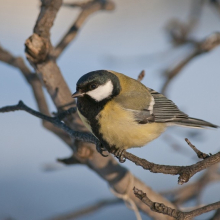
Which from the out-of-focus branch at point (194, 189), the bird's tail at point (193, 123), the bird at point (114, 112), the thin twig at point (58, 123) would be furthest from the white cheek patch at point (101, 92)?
the out-of-focus branch at point (194, 189)

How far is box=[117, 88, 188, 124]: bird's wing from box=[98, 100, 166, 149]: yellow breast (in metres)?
0.02

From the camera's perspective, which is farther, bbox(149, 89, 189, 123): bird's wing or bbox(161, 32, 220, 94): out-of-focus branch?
bbox(161, 32, 220, 94): out-of-focus branch

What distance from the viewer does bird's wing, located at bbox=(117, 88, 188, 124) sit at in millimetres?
1142

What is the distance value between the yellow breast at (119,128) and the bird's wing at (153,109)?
2cm

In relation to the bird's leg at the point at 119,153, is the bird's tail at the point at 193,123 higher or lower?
higher

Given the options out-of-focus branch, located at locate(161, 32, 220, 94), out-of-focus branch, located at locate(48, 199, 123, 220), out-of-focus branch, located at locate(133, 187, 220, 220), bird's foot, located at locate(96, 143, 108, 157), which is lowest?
out-of-focus branch, located at locate(48, 199, 123, 220)

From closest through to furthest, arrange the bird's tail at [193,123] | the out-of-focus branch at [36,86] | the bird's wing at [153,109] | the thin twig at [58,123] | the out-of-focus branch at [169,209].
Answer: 1. the out-of-focus branch at [169,209]
2. the thin twig at [58,123]
3. the bird's wing at [153,109]
4. the bird's tail at [193,123]
5. the out-of-focus branch at [36,86]

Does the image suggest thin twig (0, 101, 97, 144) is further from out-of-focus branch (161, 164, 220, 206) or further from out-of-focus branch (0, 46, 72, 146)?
out-of-focus branch (161, 164, 220, 206)

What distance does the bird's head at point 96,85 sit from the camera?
3.52 ft

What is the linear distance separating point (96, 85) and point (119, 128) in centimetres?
13

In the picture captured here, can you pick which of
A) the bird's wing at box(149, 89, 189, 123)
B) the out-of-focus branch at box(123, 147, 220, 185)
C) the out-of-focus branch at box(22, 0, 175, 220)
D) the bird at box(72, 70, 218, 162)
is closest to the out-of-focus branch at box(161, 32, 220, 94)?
the bird's wing at box(149, 89, 189, 123)

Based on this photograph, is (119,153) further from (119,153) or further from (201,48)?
(201,48)

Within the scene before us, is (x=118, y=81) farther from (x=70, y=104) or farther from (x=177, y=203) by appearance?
(x=177, y=203)

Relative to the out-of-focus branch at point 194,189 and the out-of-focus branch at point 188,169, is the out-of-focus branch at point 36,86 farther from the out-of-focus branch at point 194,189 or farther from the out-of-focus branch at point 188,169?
the out-of-focus branch at point 188,169
